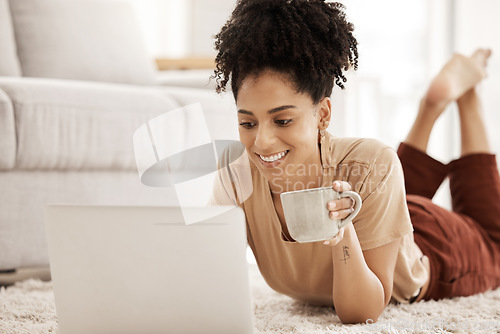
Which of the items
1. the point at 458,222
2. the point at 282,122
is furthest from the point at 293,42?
the point at 458,222

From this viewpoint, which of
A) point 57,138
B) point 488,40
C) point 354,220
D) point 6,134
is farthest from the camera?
point 488,40

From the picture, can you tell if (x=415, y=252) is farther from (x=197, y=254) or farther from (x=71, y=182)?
(x=71, y=182)

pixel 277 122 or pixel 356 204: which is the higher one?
pixel 277 122

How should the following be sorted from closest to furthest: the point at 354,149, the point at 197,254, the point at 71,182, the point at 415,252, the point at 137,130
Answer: the point at 197,254 → the point at 354,149 → the point at 415,252 → the point at 71,182 → the point at 137,130

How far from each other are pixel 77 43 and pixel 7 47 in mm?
287

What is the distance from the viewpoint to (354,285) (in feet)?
3.36

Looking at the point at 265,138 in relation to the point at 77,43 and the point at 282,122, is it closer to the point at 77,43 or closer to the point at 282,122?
the point at 282,122

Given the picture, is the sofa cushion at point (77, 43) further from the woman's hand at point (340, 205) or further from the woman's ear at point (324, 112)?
the woman's hand at point (340, 205)

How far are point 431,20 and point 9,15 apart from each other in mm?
2662

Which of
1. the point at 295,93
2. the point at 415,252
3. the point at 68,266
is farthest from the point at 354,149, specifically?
the point at 68,266

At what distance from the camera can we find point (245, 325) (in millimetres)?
818

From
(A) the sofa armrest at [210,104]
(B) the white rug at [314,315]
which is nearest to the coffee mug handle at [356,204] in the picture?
(B) the white rug at [314,315]

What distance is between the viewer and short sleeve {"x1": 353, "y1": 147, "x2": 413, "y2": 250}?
1065 millimetres

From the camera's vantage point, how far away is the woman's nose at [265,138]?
99cm
